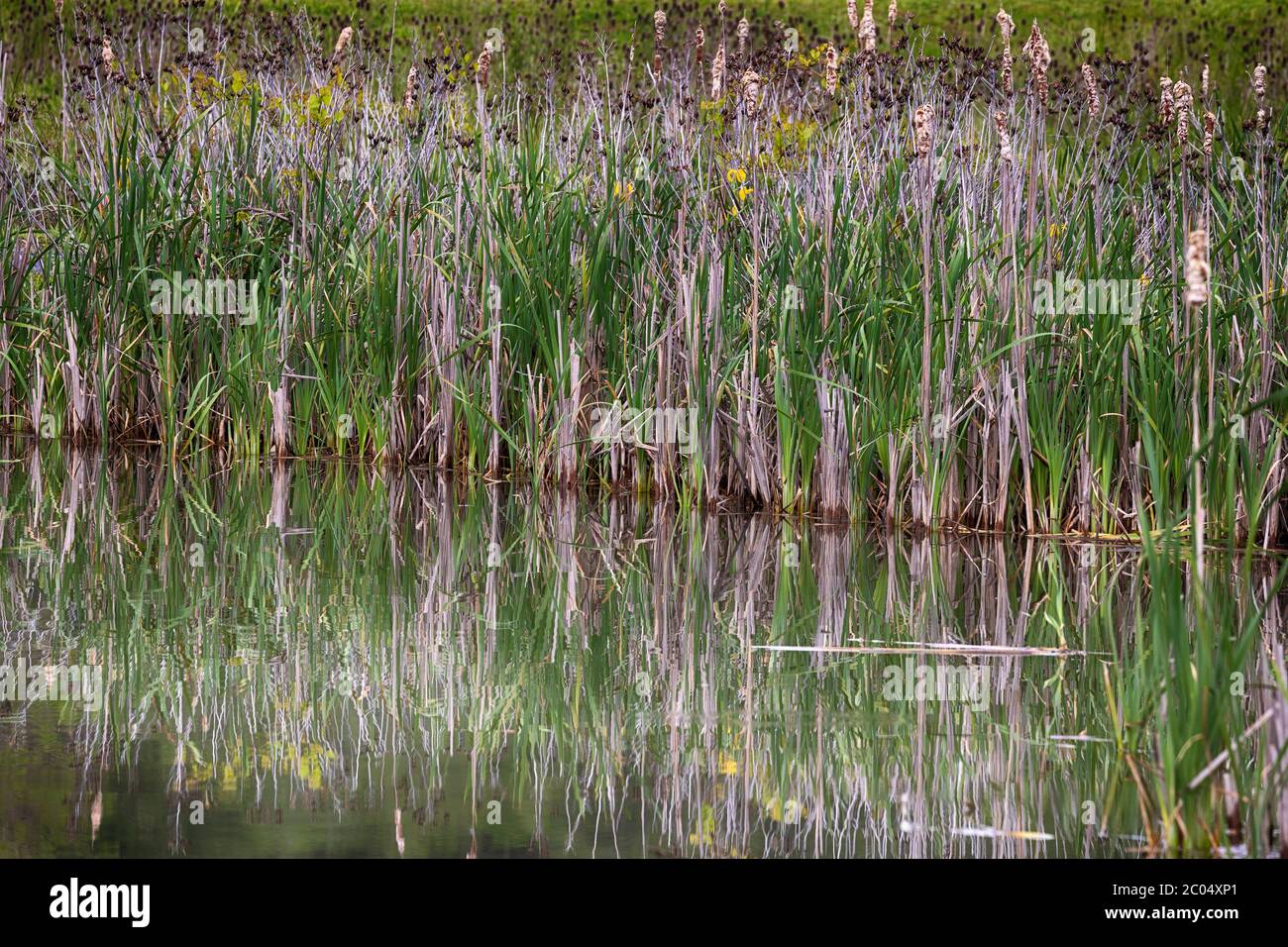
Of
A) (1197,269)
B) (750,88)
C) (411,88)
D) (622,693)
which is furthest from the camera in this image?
(411,88)

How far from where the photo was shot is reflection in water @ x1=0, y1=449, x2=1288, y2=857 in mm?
2510

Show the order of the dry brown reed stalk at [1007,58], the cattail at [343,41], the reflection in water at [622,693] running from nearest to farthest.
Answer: the reflection in water at [622,693] → the dry brown reed stalk at [1007,58] → the cattail at [343,41]

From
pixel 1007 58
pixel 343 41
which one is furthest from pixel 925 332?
pixel 343 41

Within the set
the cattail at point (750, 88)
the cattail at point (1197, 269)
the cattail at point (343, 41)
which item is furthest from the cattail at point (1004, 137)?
the cattail at point (343, 41)

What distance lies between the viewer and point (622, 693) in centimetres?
337

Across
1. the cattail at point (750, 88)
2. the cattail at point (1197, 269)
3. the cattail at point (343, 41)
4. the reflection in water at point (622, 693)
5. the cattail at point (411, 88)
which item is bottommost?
the reflection in water at point (622, 693)

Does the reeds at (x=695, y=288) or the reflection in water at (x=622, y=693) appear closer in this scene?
the reflection in water at (x=622, y=693)

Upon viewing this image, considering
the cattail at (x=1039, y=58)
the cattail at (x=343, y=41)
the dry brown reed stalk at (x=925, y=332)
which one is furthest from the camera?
the cattail at (x=343, y=41)

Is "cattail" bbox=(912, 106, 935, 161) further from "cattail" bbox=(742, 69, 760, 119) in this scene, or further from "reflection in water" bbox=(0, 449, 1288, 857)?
"reflection in water" bbox=(0, 449, 1288, 857)

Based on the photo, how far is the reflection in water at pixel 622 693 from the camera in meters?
2.51

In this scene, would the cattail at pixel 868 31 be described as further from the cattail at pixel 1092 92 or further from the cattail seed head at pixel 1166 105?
the cattail seed head at pixel 1166 105

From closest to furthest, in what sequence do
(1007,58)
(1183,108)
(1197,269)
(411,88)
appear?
(1197,269) < (1183,108) < (1007,58) < (411,88)

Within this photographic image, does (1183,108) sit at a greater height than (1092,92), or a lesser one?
lesser

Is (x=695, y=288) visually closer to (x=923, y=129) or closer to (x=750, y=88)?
(x=750, y=88)
